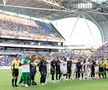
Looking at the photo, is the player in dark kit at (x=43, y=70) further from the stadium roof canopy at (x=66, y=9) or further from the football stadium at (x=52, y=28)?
the stadium roof canopy at (x=66, y=9)

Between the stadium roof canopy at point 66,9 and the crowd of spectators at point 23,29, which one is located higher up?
the stadium roof canopy at point 66,9

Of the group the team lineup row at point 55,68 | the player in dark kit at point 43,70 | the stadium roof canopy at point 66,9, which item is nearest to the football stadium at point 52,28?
the stadium roof canopy at point 66,9

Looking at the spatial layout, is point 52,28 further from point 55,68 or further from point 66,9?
point 55,68

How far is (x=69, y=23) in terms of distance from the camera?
101 m

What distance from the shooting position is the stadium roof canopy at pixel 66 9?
267 ft

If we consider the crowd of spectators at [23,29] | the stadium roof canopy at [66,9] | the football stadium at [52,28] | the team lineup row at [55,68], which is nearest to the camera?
the team lineup row at [55,68]

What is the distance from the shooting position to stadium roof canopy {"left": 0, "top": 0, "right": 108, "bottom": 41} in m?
81.4

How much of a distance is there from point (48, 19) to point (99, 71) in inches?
2722

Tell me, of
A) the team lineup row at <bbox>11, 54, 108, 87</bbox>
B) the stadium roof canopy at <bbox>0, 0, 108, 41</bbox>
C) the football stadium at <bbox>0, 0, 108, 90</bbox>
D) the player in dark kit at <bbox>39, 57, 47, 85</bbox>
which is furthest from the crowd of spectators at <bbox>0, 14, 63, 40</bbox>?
the player in dark kit at <bbox>39, 57, 47, 85</bbox>

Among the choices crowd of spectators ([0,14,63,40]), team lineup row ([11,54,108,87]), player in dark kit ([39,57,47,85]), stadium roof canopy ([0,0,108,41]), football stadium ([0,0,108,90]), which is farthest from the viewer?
stadium roof canopy ([0,0,108,41])

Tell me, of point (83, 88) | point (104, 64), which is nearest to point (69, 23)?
point (104, 64)

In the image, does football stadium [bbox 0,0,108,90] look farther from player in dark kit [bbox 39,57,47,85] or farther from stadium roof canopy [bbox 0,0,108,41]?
player in dark kit [bbox 39,57,47,85]

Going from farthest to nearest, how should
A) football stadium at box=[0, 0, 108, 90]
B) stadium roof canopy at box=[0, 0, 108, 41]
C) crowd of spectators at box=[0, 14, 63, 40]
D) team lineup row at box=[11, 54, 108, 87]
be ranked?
stadium roof canopy at box=[0, 0, 108, 41]
crowd of spectators at box=[0, 14, 63, 40]
football stadium at box=[0, 0, 108, 90]
team lineup row at box=[11, 54, 108, 87]

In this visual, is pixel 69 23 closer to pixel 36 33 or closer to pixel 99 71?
pixel 36 33
